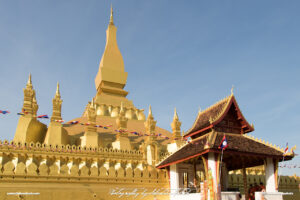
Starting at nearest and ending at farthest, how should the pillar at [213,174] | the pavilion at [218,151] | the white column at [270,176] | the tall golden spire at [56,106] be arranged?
the pillar at [213,174] < the pavilion at [218,151] < the white column at [270,176] < the tall golden spire at [56,106]

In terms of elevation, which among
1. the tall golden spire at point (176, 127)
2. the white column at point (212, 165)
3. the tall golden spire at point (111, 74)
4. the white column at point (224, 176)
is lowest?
the white column at point (224, 176)

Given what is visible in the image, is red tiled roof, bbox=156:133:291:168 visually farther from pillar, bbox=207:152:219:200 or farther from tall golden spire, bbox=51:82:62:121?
tall golden spire, bbox=51:82:62:121

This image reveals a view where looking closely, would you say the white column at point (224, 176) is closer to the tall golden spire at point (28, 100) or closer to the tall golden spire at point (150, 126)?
the tall golden spire at point (150, 126)

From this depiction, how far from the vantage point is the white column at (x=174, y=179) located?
21.8m

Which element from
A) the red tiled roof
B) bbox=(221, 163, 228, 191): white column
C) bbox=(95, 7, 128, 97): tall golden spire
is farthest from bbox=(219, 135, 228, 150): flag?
bbox=(95, 7, 128, 97): tall golden spire

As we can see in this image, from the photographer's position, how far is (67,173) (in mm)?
20422

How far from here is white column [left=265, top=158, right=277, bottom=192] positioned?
20.0 m

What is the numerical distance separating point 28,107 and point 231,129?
15702mm

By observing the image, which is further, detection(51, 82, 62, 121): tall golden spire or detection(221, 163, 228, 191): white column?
detection(51, 82, 62, 121): tall golden spire

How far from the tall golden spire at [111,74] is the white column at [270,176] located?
25.4 m

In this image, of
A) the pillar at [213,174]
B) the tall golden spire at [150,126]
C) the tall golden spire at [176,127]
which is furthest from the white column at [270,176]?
the tall golden spire at [176,127]

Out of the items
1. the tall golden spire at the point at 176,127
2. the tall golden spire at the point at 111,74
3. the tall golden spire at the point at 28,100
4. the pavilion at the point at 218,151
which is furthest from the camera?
the tall golden spire at the point at 111,74

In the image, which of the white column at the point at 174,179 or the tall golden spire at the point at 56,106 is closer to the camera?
the white column at the point at 174,179

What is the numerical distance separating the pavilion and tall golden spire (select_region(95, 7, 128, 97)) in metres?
20.3
